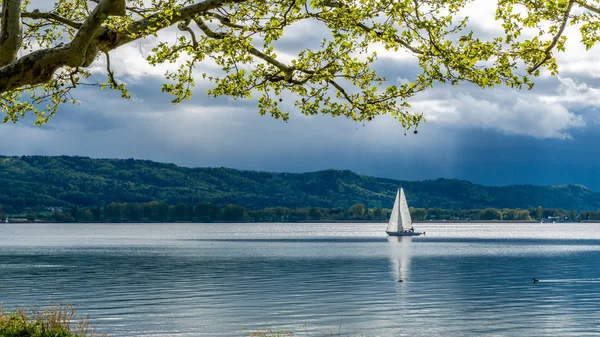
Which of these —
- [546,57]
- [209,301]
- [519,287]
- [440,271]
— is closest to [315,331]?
[209,301]

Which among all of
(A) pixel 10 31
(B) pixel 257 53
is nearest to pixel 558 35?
(B) pixel 257 53

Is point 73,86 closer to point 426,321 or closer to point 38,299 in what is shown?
point 426,321

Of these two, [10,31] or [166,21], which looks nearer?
[166,21]

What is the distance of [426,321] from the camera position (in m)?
53.3

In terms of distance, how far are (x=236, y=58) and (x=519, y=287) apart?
5911 cm

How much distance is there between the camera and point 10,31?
23938mm

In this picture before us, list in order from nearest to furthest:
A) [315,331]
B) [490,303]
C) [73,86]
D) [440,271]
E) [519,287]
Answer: [73,86]
[315,331]
[490,303]
[519,287]
[440,271]

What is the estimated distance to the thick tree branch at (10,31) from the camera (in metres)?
23.5

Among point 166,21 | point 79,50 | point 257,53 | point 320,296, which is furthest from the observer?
point 320,296

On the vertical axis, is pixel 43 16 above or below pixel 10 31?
above

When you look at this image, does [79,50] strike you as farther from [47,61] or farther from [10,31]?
[10,31]

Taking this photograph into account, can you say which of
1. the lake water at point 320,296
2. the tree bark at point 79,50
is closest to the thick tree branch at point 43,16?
the tree bark at point 79,50

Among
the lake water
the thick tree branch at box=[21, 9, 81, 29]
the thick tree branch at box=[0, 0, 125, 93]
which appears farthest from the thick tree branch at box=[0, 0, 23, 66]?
the lake water

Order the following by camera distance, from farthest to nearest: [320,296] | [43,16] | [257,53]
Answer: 1. [320,296]
2. [43,16]
3. [257,53]
